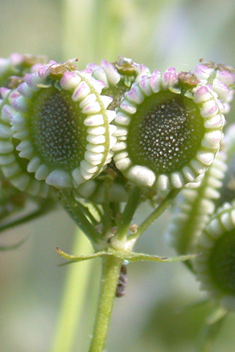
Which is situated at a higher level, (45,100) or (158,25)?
(45,100)

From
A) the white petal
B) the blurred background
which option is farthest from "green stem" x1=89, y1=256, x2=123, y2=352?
the blurred background

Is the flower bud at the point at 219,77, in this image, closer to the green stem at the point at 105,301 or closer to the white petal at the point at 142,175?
the white petal at the point at 142,175

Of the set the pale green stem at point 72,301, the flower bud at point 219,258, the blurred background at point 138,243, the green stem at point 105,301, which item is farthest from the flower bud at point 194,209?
the blurred background at point 138,243

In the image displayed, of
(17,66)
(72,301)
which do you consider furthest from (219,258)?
(72,301)

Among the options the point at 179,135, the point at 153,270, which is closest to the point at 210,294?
the point at 179,135

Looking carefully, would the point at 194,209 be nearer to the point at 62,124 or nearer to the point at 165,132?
the point at 165,132

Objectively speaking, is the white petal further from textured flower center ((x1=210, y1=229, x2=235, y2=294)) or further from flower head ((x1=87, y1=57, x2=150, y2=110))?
textured flower center ((x1=210, y1=229, x2=235, y2=294))

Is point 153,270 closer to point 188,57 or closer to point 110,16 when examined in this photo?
point 188,57

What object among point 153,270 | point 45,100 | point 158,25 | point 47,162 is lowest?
point 153,270
